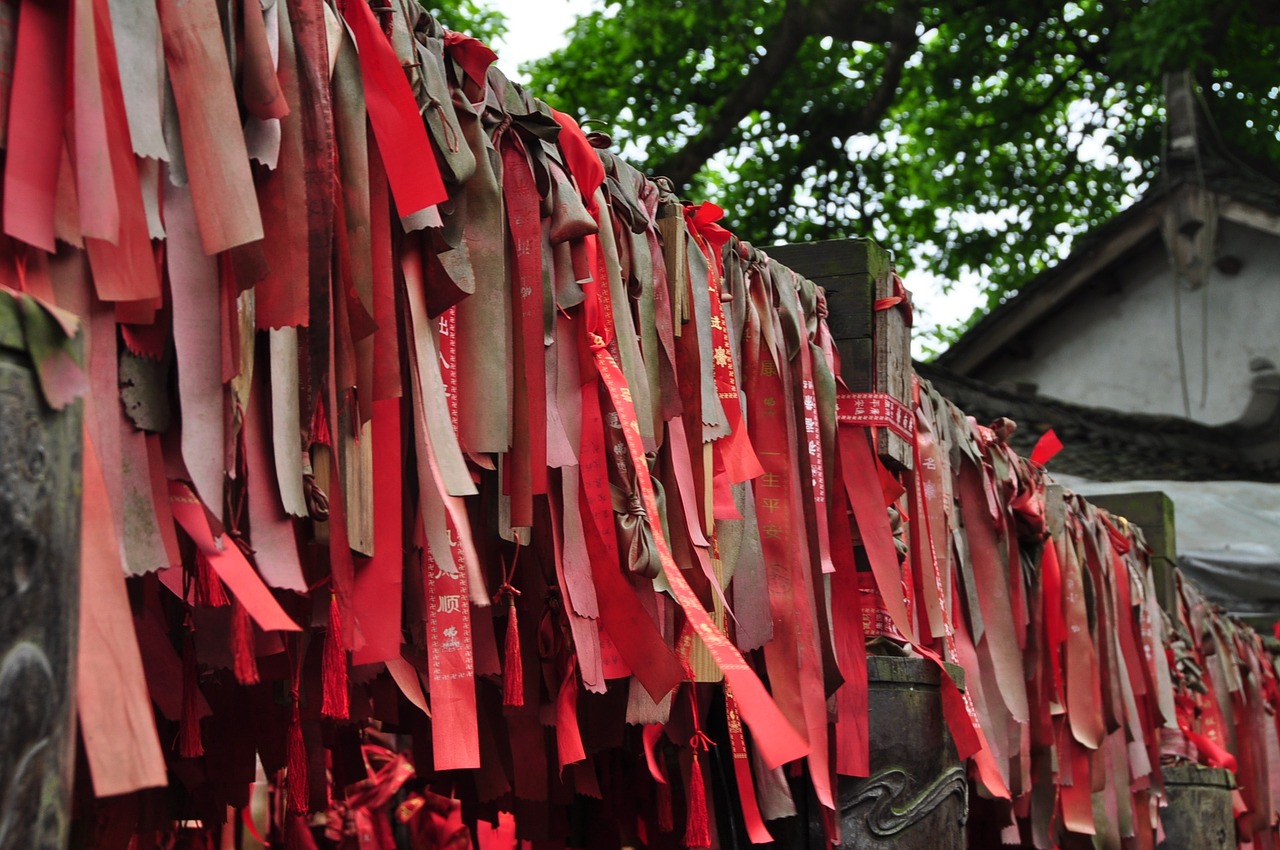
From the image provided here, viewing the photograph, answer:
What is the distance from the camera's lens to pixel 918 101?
49.5 feet

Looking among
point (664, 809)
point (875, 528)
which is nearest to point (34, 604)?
point (664, 809)

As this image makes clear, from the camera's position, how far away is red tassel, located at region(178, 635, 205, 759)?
1.85 metres

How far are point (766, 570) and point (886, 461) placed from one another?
0.47 meters

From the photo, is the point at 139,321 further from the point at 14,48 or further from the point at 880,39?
the point at 880,39

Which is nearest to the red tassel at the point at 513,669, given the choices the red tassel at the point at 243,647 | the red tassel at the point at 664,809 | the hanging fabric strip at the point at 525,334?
the hanging fabric strip at the point at 525,334

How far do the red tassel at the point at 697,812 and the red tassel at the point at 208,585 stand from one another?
1009mm

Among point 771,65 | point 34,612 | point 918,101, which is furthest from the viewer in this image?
point 918,101

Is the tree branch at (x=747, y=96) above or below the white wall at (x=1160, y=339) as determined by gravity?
above

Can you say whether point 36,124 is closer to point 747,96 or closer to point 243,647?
point 243,647

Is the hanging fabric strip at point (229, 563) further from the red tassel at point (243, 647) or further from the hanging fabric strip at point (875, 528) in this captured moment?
the hanging fabric strip at point (875, 528)

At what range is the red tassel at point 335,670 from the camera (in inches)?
66.6

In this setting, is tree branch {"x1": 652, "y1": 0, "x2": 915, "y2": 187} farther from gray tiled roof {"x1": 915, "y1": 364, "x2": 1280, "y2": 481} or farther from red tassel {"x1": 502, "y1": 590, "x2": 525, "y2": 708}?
red tassel {"x1": 502, "y1": 590, "x2": 525, "y2": 708}

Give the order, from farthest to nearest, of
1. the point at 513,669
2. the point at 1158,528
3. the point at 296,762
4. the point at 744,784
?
the point at 1158,528 < the point at 744,784 < the point at 296,762 < the point at 513,669

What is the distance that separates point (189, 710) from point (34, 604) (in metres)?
0.97
